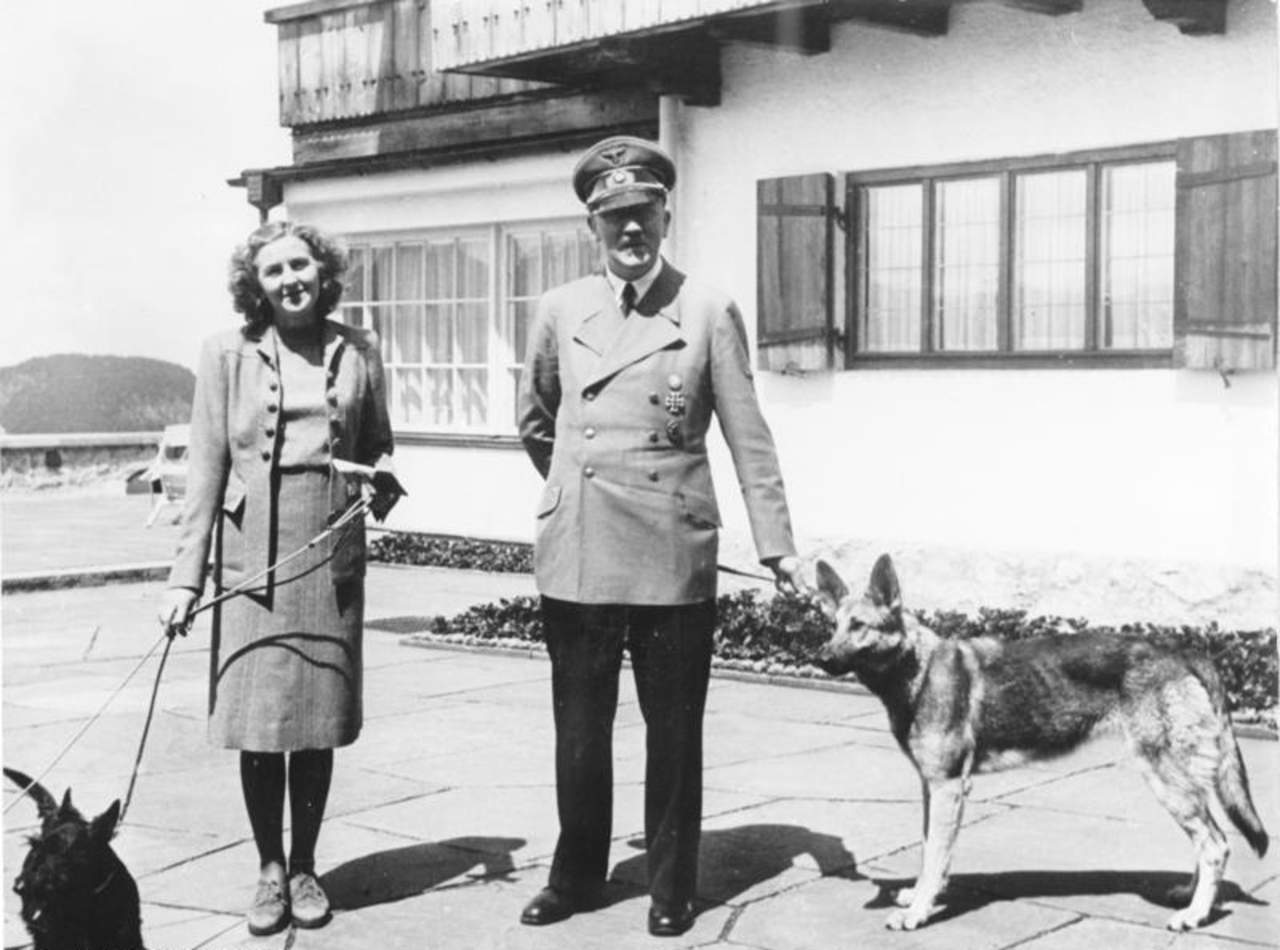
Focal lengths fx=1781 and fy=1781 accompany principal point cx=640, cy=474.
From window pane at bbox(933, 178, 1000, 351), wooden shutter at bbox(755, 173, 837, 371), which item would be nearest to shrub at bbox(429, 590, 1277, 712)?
wooden shutter at bbox(755, 173, 837, 371)

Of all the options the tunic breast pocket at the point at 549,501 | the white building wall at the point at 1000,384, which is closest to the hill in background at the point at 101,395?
the white building wall at the point at 1000,384

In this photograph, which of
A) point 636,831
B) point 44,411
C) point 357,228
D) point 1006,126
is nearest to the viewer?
point 636,831

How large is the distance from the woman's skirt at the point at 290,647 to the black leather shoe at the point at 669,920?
1.09 metres

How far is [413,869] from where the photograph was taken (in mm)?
5980

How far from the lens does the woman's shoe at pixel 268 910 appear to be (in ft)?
17.2

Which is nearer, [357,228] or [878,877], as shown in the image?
[878,877]

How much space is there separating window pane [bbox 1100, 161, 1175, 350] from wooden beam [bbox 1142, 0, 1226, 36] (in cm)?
84

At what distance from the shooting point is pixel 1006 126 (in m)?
11.5

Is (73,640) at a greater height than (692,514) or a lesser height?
lesser

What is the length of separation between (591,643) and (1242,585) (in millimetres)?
6065

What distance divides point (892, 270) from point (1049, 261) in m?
1.22

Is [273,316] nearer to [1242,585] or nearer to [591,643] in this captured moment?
[591,643]

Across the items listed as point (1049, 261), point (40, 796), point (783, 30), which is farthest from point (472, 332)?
point (40, 796)

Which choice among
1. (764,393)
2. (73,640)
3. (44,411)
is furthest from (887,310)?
(44,411)
